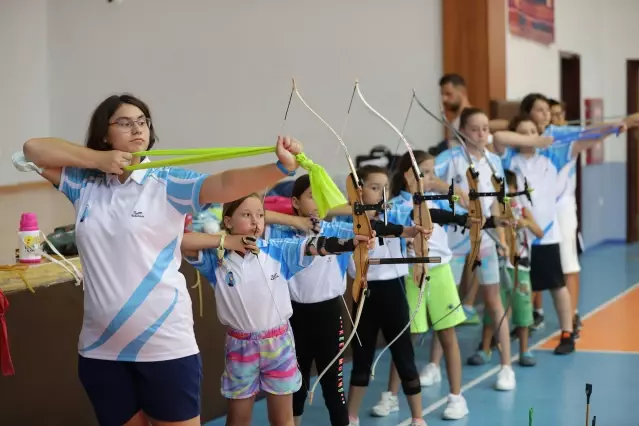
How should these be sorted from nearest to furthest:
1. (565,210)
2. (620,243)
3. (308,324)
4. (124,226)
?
(124,226) → (308,324) → (565,210) → (620,243)

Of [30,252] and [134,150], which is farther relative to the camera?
[30,252]

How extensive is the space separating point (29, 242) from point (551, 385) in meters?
2.43

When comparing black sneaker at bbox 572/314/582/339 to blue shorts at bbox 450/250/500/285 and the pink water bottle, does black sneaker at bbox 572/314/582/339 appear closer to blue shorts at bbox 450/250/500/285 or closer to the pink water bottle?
blue shorts at bbox 450/250/500/285

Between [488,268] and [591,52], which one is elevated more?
[591,52]

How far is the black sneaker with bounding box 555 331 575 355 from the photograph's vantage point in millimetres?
5223

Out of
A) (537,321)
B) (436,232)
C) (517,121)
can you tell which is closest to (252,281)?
(436,232)

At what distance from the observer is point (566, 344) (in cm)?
524

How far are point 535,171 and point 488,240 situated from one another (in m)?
0.66

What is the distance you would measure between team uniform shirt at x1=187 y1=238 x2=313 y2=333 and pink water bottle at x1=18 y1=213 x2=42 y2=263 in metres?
0.77

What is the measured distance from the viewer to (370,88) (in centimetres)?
711

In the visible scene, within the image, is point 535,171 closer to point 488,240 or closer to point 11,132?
point 488,240

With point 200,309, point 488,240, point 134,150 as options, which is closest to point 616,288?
point 488,240

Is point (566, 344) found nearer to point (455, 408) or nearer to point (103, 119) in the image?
point (455, 408)

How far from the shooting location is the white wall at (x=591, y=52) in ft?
26.4
